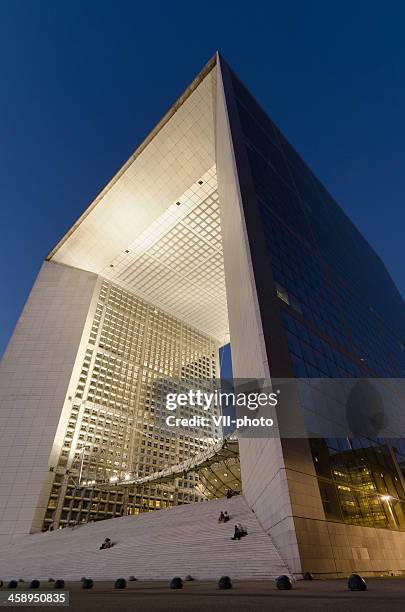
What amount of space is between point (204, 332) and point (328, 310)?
4398 cm

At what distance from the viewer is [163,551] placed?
16.2 metres

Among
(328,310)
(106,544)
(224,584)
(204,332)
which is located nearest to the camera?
(224,584)

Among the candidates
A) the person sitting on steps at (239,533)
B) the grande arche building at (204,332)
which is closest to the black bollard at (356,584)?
the grande arche building at (204,332)

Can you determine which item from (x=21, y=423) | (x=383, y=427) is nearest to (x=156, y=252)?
(x=21, y=423)

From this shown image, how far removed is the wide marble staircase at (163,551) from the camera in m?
13.1

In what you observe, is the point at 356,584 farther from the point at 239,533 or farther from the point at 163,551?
the point at 163,551

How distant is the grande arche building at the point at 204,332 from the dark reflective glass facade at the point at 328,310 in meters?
0.18

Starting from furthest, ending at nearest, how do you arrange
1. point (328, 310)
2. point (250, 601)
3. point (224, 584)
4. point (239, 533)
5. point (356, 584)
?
point (328, 310) < point (239, 533) < point (224, 584) < point (356, 584) < point (250, 601)

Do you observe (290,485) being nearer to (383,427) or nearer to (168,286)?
(383,427)

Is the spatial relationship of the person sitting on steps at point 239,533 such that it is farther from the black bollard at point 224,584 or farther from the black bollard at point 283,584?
the black bollard at point 283,584

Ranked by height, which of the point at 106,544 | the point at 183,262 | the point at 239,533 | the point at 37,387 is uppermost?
the point at 183,262

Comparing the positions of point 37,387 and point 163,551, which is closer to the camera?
point 163,551

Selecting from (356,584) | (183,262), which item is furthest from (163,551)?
(183,262)

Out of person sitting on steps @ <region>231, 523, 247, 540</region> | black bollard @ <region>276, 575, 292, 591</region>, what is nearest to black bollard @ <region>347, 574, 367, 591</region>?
black bollard @ <region>276, 575, 292, 591</region>
